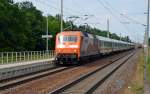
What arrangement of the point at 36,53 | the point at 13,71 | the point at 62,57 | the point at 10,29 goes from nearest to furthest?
1. the point at 13,71
2. the point at 62,57
3. the point at 36,53
4. the point at 10,29

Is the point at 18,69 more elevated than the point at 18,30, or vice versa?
the point at 18,30

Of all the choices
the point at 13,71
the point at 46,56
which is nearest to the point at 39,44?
the point at 46,56

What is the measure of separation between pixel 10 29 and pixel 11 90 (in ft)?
195

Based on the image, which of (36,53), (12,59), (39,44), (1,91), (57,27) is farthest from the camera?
(57,27)

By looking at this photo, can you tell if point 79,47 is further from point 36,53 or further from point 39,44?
point 39,44

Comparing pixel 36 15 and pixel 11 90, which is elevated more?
pixel 36 15

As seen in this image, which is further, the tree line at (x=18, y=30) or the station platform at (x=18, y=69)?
the tree line at (x=18, y=30)

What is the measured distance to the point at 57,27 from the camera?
Answer: 101m

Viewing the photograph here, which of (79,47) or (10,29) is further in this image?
(10,29)

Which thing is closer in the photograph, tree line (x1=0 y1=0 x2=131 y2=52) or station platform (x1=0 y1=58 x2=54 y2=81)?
station platform (x1=0 y1=58 x2=54 y2=81)

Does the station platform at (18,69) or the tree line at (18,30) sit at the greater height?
the tree line at (18,30)

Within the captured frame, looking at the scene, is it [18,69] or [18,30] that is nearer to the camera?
[18,69]

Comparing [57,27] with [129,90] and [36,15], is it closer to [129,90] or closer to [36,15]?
[36,15]

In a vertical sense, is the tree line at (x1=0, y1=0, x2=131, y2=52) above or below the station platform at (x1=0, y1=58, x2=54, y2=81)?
above
